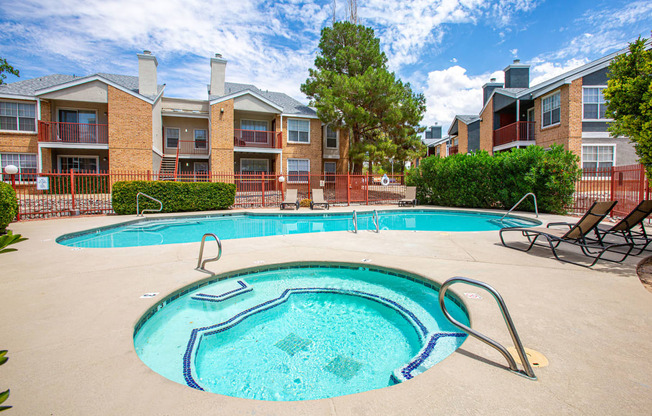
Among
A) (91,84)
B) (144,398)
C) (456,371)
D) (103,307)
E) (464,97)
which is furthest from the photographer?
(464,97)

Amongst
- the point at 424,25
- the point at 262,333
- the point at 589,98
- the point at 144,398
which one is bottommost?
the point at 262,333

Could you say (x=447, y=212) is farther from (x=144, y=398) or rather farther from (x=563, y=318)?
(x=144, y=398)

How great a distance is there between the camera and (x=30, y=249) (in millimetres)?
6602

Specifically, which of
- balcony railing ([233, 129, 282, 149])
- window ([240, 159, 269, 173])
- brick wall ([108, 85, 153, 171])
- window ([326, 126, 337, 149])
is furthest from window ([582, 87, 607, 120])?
brick wall ([108, 85, 153, 171])

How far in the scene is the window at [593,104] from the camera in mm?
17828

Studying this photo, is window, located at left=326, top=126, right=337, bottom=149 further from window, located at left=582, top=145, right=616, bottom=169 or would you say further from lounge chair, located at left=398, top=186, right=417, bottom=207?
window, located at left=582, top=145, right=616, bottom=169

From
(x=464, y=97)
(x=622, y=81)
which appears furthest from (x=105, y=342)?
(x=464, y=97)

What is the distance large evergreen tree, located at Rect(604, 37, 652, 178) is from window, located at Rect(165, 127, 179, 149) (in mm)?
23941

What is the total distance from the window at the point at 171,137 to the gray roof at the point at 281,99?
376 centimetres

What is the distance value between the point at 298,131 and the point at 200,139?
7271 mm

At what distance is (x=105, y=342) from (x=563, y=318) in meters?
4.42

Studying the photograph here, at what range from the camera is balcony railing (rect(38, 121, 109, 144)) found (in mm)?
18717

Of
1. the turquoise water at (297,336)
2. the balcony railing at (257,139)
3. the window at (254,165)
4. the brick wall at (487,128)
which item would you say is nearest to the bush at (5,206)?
the turquoise water at (297,336)

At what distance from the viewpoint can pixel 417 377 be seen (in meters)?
2.29
